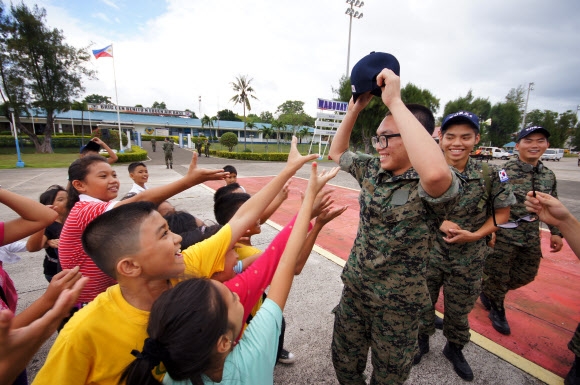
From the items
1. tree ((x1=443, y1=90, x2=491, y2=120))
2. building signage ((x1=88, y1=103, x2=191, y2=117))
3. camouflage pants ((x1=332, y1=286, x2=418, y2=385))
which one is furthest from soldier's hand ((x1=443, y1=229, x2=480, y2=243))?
building signage ((x1=88, y1=103, x2=191, y2=117))

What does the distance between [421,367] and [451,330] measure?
1.36ft

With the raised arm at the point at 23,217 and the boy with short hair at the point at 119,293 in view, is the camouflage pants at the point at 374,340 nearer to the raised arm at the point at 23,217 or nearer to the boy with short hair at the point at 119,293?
the boy with short hair at the point at 119,293

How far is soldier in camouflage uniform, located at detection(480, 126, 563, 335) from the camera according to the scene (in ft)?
8.90

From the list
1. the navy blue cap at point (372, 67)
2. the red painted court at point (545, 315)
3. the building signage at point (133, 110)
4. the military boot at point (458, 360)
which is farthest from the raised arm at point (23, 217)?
the building signage at point (133, 110)

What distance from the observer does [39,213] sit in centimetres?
170

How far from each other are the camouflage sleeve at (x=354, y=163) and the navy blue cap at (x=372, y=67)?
0.52 metres

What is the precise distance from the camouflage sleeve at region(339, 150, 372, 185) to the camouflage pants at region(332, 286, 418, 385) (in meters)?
0.81

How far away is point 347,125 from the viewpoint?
1.88 meters

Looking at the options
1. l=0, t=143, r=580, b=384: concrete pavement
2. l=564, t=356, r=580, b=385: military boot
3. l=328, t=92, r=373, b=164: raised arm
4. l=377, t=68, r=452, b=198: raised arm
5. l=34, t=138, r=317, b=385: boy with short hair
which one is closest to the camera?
l=34, t=138, r=317, b=385: boy with short hair

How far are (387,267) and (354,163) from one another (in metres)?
0.74

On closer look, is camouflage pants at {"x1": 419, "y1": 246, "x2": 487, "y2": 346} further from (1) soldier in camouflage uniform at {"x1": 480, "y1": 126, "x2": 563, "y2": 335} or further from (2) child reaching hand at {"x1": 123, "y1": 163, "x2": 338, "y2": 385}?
(2) child reaching hand at {"x1": 123, "y1": 163, "x2": 338, "y2": 385}

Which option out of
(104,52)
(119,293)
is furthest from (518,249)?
(104,52)

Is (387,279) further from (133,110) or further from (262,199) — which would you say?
(133,110)

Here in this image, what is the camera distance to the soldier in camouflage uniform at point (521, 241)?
2.71 meters
